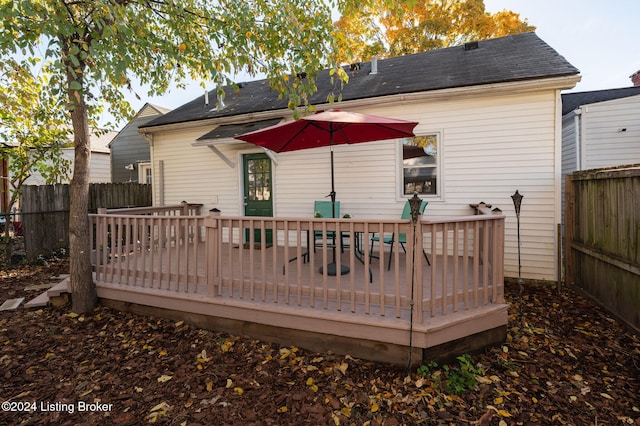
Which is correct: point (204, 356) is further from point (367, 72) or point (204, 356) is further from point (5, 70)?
point (367, 72)

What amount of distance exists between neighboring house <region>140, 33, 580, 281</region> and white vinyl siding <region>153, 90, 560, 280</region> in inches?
0.6

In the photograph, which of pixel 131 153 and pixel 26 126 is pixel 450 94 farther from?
pixel 131 153

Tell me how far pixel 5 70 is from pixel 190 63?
4.00 metres

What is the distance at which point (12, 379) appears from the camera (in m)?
2.85

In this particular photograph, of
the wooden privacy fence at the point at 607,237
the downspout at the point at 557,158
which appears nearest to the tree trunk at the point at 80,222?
the wooden privacy fence at the point at 607,237

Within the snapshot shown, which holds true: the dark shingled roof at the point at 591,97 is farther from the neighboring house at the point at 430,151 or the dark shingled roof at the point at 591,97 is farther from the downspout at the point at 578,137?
the neighboring house at the point at 430,151

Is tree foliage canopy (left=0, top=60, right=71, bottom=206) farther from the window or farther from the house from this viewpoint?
the house

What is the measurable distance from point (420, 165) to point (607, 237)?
109 inches

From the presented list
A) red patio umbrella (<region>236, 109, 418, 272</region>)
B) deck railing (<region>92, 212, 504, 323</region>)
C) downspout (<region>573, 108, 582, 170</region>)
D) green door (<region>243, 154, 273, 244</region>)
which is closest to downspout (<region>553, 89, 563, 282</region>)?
deck railing (<region>92, 212, 504, 323</region>)

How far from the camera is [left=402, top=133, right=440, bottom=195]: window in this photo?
568 cm

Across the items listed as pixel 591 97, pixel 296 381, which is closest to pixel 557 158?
pixel 296 381

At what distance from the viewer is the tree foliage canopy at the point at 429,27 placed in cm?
1366

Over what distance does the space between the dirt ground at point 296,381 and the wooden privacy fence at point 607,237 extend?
0.38m

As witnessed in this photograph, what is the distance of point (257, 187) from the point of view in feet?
23.2
